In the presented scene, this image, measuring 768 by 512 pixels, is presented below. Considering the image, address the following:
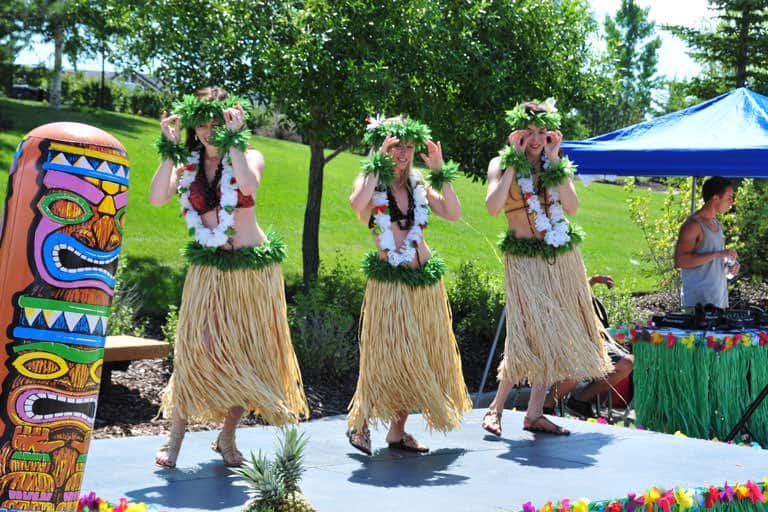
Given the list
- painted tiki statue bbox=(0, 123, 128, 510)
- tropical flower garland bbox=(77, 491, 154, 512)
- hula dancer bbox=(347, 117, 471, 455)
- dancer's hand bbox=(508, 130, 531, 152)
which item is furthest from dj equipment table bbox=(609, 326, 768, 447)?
painted tiki statue bbox=(0, 123, 128, 510)

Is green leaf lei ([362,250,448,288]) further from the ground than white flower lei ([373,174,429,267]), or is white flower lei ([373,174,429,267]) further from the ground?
white flower lei ([373,174,429,267])

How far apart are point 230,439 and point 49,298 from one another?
2.42 m

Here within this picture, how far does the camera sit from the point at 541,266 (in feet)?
17.1

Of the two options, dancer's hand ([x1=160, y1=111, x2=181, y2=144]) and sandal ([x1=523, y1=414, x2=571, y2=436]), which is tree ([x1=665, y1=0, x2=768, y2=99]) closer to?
sandal ([x1=523, y1=414, x2=571, y2=436])

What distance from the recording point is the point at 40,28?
15.4 meters

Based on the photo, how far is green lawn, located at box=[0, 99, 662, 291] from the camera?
13.1 metres

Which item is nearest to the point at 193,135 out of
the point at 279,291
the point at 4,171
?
the point at 279,291

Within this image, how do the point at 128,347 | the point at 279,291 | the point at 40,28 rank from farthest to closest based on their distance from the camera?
the point at 40,28, the point at 128,347, the point at 279,291

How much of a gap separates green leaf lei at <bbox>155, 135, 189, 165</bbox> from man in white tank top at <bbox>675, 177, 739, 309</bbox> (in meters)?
3.41

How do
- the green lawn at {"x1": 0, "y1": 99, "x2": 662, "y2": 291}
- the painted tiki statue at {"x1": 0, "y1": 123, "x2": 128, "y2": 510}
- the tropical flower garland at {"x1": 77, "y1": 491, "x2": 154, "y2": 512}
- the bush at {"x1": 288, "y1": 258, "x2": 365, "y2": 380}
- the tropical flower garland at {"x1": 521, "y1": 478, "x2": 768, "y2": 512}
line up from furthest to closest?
the green lawn at {"x1": 0, "y1": 99, "x2": 662, "y2": 291} → the bush at {"x1": 288, "y1": 258, "x2": 365, "y2": 380} → the tropical flower garland at {"x1": 521, "y1": 478, "x2": 768, "y2": 512} → the tropical flower garland at {"x1": 77, "y1": 491, "x2": 154, "y2": 512} → the painted tiki statue at {"x1": 0, "y1": 123, "x2": 128, "y2": 510}

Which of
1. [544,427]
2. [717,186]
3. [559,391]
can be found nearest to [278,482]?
[544,427]

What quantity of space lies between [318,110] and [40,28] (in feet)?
29.3

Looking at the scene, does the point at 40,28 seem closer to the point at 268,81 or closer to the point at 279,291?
the point at 268,81

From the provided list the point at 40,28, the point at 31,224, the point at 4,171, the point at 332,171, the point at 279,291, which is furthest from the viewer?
the point at 332,171
